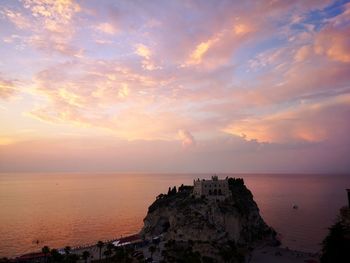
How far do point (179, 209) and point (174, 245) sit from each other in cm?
1489

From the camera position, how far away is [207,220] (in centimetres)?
9144

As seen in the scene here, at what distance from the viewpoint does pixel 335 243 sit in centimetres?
4706

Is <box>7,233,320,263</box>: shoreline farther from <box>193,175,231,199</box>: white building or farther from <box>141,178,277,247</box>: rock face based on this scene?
<box>193,175,231,199</box>: white building

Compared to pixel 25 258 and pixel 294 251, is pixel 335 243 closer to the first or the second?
pixel 294 251

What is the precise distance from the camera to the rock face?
89150 mm

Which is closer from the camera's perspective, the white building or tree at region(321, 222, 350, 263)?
tree at region(321, 222, 350, 263)

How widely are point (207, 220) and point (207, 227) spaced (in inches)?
108

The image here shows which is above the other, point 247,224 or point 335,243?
point 335,243

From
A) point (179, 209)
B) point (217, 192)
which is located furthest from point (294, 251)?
point (179, 209)

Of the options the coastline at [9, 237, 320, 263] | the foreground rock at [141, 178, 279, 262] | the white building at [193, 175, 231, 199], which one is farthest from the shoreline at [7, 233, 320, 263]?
the white building at [193, 175, 231, 199]

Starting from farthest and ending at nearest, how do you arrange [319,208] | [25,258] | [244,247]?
[319,208], [244,247], [25,258]

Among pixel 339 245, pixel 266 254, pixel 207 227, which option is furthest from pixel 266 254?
pixel 339 245

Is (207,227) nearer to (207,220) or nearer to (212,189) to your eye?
(207,220)

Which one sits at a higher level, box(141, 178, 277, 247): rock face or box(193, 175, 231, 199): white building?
box(193, 175, 231, 199): white building
